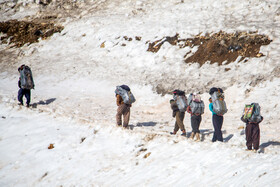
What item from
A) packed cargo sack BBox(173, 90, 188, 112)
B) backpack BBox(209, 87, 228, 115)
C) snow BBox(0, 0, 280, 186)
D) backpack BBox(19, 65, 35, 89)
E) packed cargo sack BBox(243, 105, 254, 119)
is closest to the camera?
snow BBox(0, 0, 280, 186)

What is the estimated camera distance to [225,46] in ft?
59.7

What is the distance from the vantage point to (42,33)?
2914cm

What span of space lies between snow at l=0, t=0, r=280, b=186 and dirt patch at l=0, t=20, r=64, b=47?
1.08 meters

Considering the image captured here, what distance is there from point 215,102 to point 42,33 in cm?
2381

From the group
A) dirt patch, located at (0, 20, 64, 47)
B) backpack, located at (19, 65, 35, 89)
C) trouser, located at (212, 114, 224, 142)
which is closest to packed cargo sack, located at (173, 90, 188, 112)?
trouser, located at (212, 114, 224, 142)

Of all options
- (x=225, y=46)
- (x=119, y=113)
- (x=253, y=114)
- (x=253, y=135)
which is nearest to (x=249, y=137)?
(x=253, y=135)

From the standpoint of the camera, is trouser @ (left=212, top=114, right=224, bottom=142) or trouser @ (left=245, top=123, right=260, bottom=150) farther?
trouser @ (left=212, top=114, right=224, bottom=142)

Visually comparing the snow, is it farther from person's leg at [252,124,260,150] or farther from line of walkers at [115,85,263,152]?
line of walkers at [115,85,263,152]

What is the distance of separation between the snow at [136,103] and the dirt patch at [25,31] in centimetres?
108

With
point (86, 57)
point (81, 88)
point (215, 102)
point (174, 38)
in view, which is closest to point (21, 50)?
point (86, 57)

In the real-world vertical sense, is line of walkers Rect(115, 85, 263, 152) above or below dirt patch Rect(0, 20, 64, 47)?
below

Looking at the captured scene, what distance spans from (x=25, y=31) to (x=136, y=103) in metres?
19.0

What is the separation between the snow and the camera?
26.3ft

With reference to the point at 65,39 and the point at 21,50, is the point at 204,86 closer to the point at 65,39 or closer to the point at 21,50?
the point at 65,39
